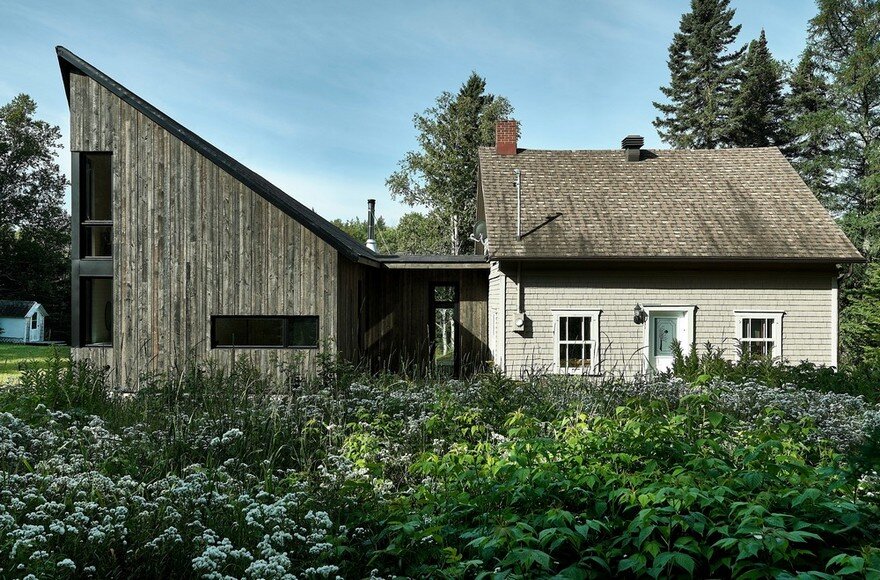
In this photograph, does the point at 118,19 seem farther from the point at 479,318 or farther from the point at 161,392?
the point at 479,318

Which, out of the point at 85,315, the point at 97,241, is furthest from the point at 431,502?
the point at 97,241

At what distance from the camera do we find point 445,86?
112 feet

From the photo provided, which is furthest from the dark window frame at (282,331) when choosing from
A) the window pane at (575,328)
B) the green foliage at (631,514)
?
the green foliage at (631,514)

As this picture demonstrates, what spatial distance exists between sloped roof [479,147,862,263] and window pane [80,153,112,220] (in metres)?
8.50

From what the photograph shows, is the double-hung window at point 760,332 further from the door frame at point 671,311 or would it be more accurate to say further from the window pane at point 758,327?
the door frame at point 671,311

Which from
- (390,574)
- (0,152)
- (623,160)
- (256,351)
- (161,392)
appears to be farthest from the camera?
(0,152)

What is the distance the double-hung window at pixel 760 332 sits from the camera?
1384 cm

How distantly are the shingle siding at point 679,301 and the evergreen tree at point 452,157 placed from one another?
19.4 metres

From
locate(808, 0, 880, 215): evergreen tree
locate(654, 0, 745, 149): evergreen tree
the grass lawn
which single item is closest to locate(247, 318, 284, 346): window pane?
the grass lawn

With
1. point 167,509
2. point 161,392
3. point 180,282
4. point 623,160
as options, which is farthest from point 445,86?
point 167,509

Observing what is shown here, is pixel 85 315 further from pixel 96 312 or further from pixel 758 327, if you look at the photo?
pixel 758 327

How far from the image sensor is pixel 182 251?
1219 cm

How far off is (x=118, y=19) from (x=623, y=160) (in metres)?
12.4

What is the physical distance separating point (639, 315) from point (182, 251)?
33.0 feet
